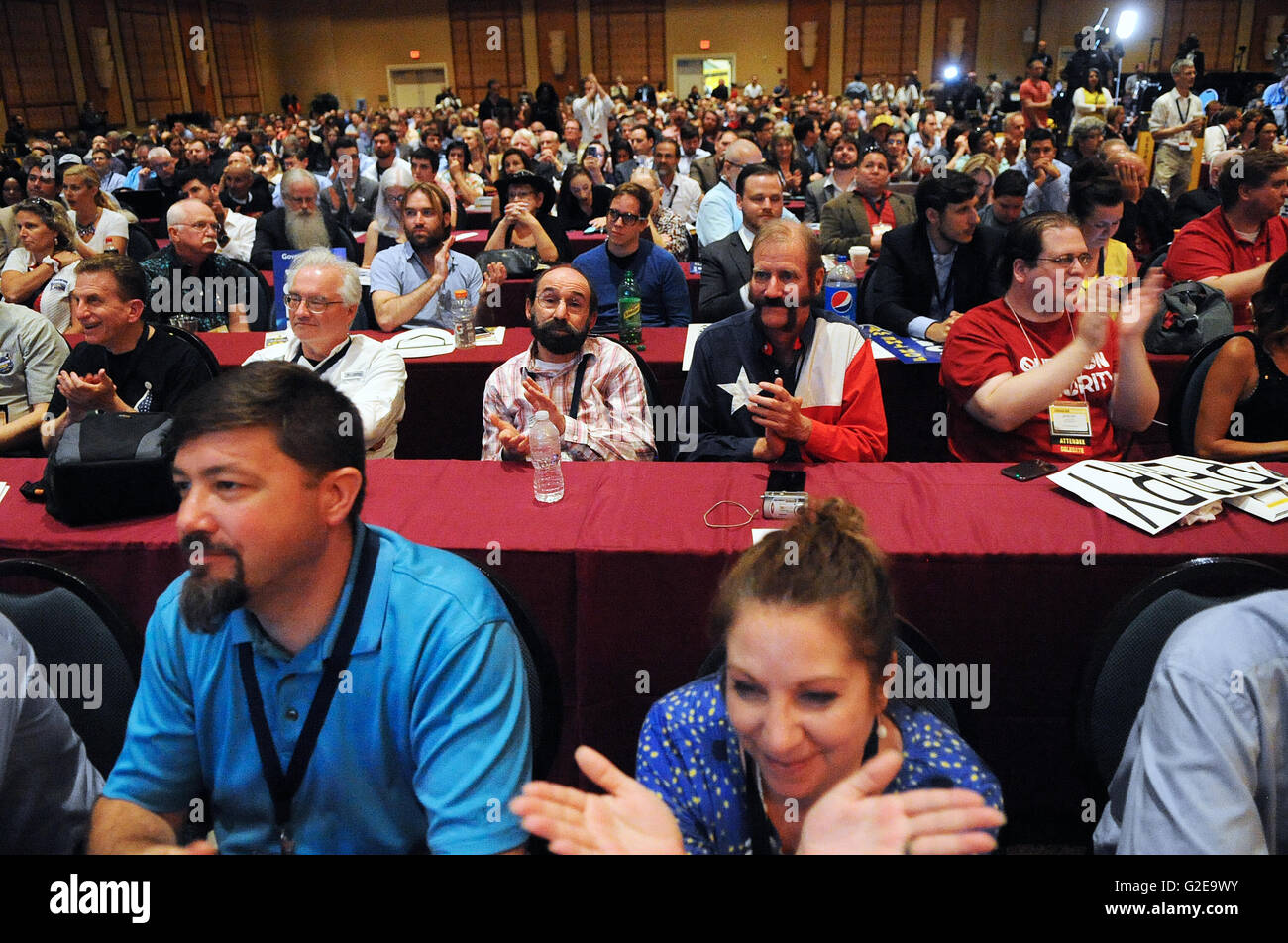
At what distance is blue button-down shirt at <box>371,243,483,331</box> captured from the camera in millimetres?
4199

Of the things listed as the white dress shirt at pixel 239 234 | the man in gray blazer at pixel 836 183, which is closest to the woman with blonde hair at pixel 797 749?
the white dress shirt at pixel 239 234

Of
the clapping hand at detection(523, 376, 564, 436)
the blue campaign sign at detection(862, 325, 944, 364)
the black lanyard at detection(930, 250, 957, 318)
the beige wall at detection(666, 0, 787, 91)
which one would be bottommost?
the blue campaign sign at detection(862, 325, 944, 364)

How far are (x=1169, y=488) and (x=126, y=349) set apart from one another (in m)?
3.07

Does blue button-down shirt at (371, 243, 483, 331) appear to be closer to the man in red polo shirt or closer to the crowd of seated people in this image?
the crowd of seated people

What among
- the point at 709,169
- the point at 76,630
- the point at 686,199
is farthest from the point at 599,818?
the point at 709,169

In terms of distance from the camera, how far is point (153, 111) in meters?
16.0

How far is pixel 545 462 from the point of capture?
2.13m

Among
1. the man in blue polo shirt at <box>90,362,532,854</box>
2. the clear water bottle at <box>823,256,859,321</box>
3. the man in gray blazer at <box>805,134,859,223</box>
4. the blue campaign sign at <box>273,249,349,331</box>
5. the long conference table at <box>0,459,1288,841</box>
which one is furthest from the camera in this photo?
the man in gray blazer at <box>805,134,859,223</box>

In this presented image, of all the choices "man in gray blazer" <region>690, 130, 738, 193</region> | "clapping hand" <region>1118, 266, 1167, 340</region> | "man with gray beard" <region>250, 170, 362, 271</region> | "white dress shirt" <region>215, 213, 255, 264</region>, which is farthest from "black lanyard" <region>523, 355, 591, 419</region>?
"man in gray blazer" <region>690, 130, 738, 193</region>

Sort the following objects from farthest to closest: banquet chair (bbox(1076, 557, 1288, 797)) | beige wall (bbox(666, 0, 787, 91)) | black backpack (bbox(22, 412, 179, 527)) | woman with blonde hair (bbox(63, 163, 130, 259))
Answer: beige wall (bbox(666, 0, 787, 91)), woman with blonde hair (bbox(63, 163, 130, 259)), black backpack (bbox(22, 412, 179, 527)), banquet chair (bbox(1076, 557, 1288, 797))

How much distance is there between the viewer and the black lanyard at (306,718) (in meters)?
1.28

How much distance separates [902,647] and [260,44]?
22.7m

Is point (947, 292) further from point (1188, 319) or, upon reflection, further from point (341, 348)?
point (341, 348)
